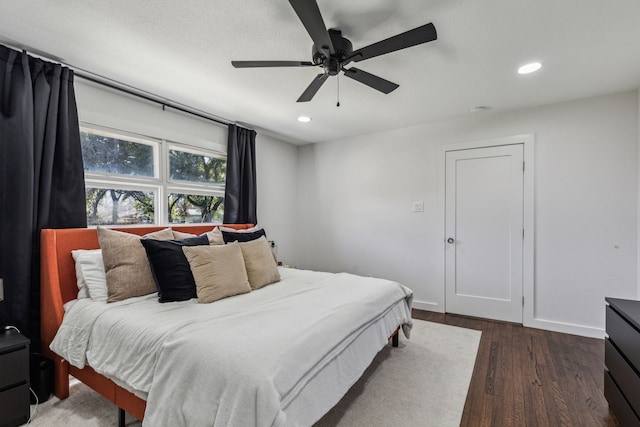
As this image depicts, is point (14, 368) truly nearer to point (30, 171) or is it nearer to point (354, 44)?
point (30, 171)

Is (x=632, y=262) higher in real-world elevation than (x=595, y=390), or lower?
higher

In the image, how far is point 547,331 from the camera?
321cm

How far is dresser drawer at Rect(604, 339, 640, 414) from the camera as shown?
1498 mm

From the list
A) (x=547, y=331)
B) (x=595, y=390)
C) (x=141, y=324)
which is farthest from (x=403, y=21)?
(x=547, y=331)

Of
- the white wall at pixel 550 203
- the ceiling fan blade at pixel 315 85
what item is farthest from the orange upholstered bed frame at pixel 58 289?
the white wall at pixel 550 203

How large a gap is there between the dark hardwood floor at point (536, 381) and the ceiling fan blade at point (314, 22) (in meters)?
2.38

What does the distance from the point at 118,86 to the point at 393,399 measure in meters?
3.46

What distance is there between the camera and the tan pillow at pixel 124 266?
2.07m

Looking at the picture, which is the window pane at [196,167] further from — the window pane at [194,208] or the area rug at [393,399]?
the area rug at [393,399]

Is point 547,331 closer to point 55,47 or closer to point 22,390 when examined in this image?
point 22,390

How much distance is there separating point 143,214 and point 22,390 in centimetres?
168

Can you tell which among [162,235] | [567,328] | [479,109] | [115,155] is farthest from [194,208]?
[567,328]

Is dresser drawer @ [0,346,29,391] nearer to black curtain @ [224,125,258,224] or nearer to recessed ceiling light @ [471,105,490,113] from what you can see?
black curtain @ [224,125,258,224]

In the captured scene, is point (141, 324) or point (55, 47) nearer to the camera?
point (141, 324)
